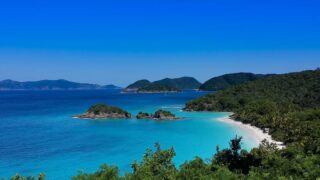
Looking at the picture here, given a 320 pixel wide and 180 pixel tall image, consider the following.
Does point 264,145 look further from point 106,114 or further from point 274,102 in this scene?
point 106,114

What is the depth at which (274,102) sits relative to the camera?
334 feet

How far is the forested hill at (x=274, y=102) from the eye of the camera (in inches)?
2757

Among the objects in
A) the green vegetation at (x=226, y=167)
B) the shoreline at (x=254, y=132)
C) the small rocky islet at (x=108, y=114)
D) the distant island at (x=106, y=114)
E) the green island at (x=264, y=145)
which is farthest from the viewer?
the distant island at (x=106, y=114)

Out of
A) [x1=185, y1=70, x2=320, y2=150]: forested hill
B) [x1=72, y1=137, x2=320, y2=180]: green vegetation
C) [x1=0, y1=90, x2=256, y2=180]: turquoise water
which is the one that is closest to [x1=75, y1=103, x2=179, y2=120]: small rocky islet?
[x1=0, y1=90, x2=256, y2=180]: turquoise water

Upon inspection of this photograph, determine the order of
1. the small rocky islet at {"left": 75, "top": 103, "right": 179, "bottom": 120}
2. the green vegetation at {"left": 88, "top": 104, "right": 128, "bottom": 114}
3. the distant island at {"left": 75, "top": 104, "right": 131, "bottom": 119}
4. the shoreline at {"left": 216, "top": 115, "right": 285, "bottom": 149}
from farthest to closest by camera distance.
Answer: the green vegetation at {"left": 88, "top": 104, "right": 128, "bottom": 114}
the distant island at {"left": 75, "top": 104, "right": 131, "bottom": 119}
the small rocky islet at {"left": 75, "top": 103, "right": 179, "bottom": 120}
the shoreline at {"left": 216, "top": 115, "right": 285, "bottom": 149}

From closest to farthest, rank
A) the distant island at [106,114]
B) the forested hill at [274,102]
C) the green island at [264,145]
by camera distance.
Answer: the green island at [264,145] → the forested hill at [274,102] → the distant island at [106,114]

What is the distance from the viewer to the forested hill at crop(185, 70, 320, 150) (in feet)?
230

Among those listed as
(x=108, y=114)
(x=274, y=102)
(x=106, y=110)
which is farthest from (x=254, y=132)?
(x=106, y=110)

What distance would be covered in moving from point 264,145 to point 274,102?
6061 cm

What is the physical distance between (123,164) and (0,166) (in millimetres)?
14119

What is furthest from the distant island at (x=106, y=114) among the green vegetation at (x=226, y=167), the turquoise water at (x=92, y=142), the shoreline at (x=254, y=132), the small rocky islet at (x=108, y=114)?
the green vegetation at (x=226, y=167)

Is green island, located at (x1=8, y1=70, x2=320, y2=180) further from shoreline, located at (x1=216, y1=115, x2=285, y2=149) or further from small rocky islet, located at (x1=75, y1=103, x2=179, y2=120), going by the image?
small rocky islet, located at (x1=75, y1=103, x2=179, y2=120)

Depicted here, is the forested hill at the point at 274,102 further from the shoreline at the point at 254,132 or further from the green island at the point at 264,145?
the shoreline at the point at 254,132

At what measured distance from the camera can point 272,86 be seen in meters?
131
